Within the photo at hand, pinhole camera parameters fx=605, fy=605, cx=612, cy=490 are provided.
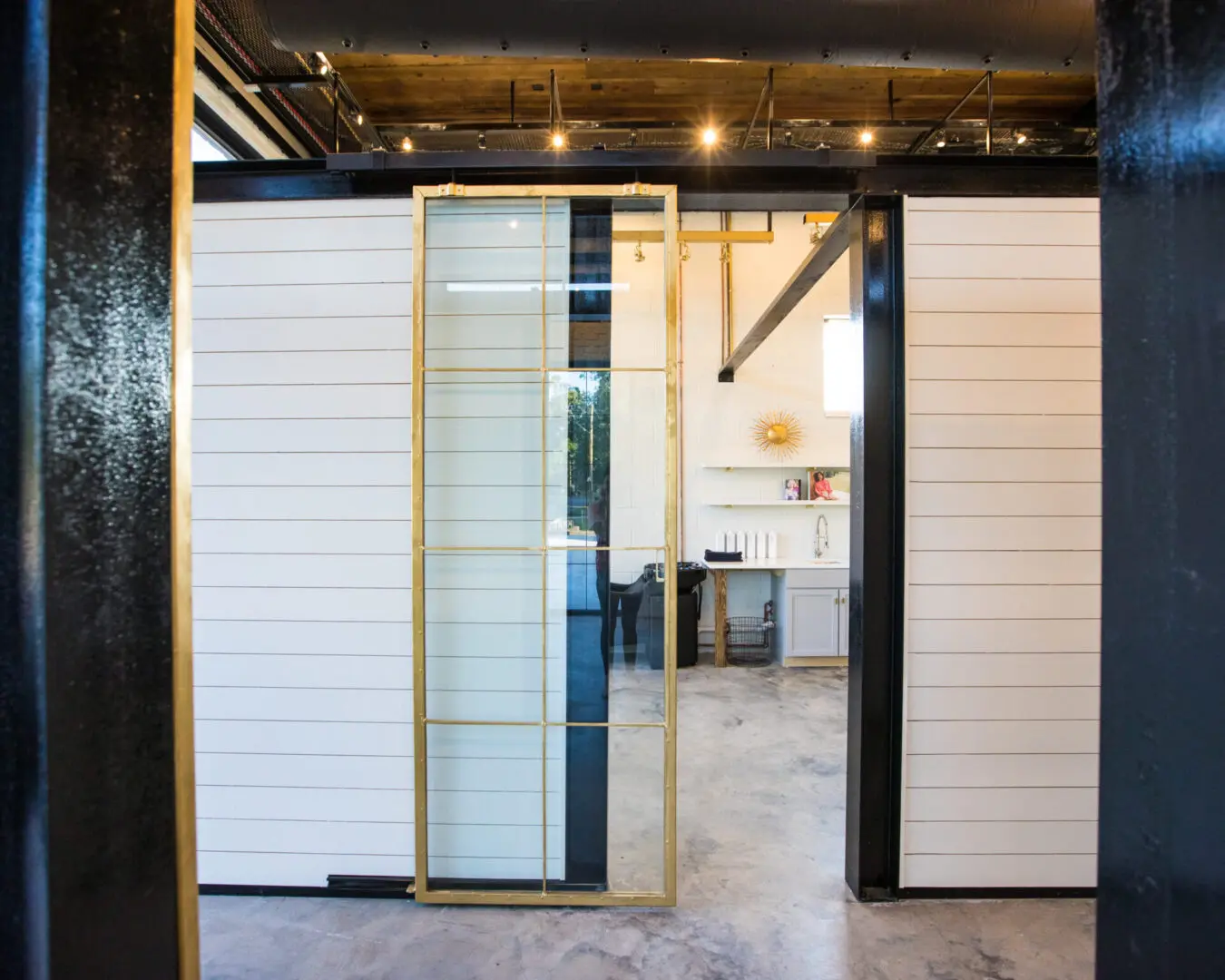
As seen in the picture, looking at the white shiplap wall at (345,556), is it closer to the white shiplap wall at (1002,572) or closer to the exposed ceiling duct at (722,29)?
the exposed ceiling duct at (722,29)

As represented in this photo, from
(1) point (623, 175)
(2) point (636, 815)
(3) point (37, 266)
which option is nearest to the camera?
(3) point (37, 266)

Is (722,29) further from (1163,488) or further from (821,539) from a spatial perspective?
(821,539)

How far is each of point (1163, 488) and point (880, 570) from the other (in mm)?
2297

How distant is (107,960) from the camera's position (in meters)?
0.40

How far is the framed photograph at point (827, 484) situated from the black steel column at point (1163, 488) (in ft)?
20.4

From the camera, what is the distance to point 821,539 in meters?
6.43

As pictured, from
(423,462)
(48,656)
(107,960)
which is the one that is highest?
(423,462)

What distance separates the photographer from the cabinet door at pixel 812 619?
579 cm

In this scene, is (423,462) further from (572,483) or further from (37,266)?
(37,266)

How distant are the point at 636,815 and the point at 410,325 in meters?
2.24

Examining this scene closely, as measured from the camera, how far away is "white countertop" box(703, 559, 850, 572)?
5840 millimetres

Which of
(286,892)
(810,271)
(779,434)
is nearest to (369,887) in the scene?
(286,892)

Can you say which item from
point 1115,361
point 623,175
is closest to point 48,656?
point 1115,361

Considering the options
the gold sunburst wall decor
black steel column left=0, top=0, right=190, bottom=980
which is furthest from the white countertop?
black steel column left=0, top=0, right=190, bottom=980
